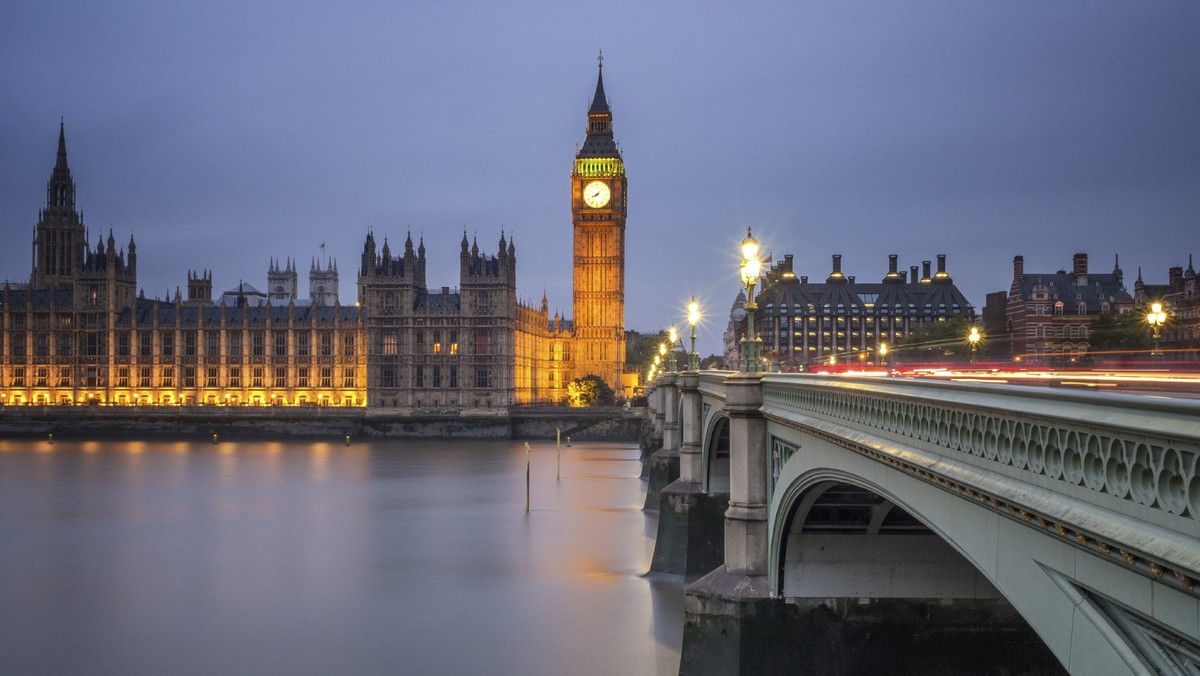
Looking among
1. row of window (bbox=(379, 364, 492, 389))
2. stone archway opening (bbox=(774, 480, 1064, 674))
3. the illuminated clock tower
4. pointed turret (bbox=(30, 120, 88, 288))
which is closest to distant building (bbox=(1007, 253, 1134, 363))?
row of window (bbox=(379, 364, 492, 389))

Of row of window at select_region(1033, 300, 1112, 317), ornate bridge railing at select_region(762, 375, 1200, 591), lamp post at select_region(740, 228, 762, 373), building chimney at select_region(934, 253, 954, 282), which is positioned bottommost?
ornate bridge railing at select_region(762, 375, 1200, 591)

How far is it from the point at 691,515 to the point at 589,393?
348 ft

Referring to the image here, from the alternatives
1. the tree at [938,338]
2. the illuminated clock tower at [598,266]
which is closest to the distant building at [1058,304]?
the tree at [938,338]

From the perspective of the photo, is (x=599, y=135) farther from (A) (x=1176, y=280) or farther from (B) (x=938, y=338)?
(A) (x=1176, y=280)

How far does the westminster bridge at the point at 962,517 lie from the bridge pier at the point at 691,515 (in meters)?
13.0

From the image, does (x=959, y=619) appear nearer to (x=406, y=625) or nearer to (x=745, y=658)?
(x=745, y=658)

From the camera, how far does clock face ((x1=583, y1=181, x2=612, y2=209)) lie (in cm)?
15575

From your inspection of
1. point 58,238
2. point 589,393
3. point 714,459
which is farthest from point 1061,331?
point 58,238

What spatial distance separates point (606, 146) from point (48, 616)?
128m

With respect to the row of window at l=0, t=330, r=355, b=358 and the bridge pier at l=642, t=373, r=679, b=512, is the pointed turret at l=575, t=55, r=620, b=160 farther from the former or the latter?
the bridge pier at l=642, t=373, r=679, b=512

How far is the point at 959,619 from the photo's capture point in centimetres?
1883

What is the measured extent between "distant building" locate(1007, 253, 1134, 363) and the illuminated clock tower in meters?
62.1

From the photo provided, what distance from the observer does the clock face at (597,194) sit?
6132 inches

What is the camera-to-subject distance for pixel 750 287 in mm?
20906
